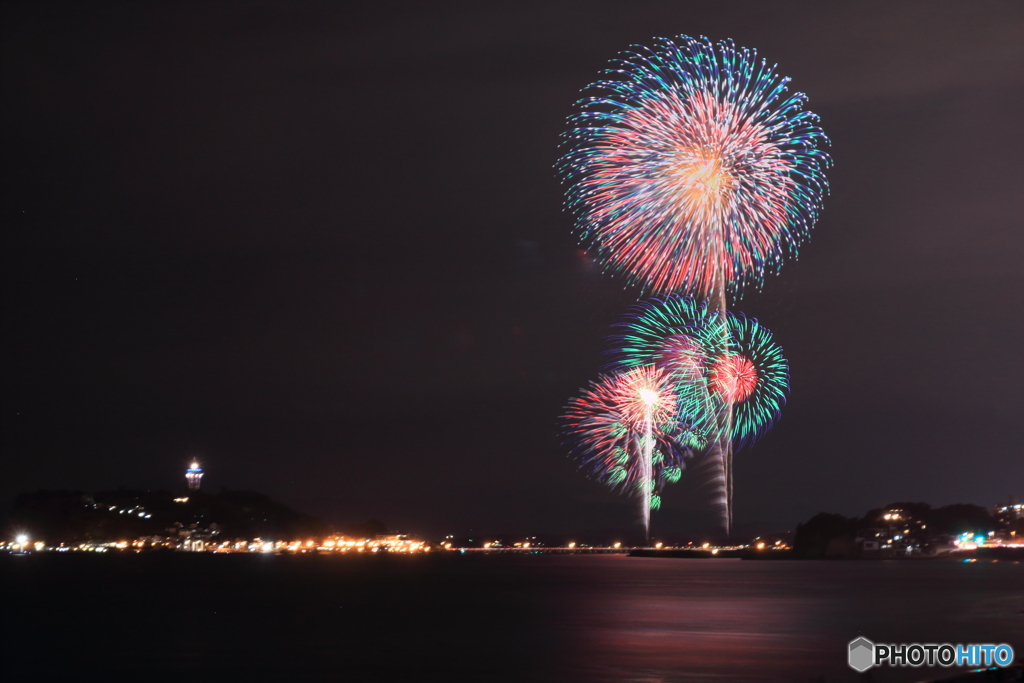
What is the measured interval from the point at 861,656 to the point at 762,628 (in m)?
15.4

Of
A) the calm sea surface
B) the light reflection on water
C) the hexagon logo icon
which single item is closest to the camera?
the hexagon logo icon

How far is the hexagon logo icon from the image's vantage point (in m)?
34.0

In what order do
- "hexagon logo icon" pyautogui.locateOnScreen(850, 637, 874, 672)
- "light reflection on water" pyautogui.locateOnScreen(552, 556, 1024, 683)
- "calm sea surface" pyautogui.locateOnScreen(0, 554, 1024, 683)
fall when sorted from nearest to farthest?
"hexagon logo icon" pyautogui.locateOnScreen(850, 637, 874, 672)
"light reflection on water" pyautogui.locateOnScreen(552, 556, 1024, 683)
"calm sea surface" pyautogui.locateOnScreen(0, 554, 1024, 683)

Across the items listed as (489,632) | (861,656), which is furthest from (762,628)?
(861,656)

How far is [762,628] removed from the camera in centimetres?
5294

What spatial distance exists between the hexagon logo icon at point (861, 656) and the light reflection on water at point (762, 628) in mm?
428

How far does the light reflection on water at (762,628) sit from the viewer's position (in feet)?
118

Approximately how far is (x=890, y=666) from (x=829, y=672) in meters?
2.82

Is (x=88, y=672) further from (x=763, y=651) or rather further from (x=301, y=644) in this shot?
(x=763, y=651)

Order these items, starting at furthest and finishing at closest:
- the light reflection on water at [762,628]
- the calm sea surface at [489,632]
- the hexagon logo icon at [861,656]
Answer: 1. the calm sea surface at [489,632]
2. the light reflection on water at [762,628]
3. the hexagon logo icon at [861,656]

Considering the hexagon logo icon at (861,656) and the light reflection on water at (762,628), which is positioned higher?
the hexagon logo icon at (861,656)

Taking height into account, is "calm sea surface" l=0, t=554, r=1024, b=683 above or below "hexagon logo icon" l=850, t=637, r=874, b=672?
below

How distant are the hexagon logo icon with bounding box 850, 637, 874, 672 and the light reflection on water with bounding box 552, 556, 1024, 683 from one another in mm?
428

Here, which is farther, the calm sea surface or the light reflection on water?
the calm sea surface
